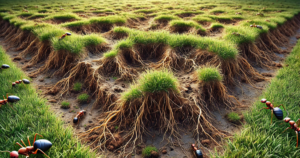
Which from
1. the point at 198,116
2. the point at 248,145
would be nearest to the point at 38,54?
the point at 198,116

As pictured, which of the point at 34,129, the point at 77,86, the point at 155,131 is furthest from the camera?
the point at 77,86

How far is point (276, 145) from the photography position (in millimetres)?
2537

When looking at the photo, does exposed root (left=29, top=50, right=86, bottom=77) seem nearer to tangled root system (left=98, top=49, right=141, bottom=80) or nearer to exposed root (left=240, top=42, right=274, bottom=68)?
tangled root system (left=98, top=49, right=141, bottom=80)

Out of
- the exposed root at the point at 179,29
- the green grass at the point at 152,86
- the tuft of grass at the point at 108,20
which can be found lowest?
the green grass at the point at 152,86

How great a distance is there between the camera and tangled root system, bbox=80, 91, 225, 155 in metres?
3.40

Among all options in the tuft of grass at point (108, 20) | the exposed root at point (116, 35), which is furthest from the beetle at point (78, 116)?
the tuft of grass at point (108, 20)

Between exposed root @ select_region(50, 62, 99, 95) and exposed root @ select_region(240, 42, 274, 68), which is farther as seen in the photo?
exposed root @ select_region(240, 42, 274, 68)

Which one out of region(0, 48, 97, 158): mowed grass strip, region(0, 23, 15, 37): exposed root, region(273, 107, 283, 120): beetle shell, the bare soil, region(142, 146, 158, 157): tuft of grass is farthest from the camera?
region(0, 23, 15, 37): exposed root

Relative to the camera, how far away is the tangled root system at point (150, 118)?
3.40m

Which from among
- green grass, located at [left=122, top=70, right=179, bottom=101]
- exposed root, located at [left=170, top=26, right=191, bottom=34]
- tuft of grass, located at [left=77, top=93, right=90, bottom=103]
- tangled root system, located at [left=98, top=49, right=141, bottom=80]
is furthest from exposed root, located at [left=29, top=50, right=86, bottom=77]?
exposed root, located at [left=170, top=26, right=191, bottom=34]

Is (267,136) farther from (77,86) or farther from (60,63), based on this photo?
(60,63)

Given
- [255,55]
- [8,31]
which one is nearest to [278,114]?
[255,55]

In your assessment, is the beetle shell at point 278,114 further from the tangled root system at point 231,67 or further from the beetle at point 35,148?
the beetle at point 35,148

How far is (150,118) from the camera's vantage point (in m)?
3.68
